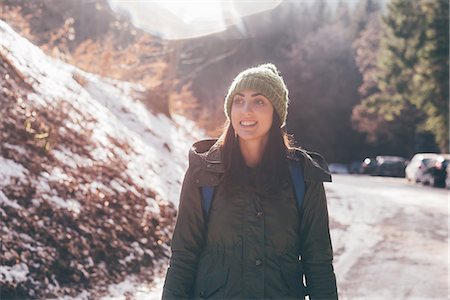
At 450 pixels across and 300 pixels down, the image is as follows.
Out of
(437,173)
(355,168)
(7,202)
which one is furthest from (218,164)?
(355,168)

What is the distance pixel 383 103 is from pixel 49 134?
38.3 m

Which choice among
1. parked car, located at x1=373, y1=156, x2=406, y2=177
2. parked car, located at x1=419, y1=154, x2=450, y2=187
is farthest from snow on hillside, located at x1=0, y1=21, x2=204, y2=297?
parked car, located at x1=373, y1=156, x2=406, y2=177

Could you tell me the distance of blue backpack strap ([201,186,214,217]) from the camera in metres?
3.10

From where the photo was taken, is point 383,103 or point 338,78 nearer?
point 383,103

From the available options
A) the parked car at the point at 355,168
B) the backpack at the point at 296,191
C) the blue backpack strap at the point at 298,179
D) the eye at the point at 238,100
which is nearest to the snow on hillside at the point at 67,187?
the backpack at the point at 296,191

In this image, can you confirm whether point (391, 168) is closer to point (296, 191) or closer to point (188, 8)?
point (188, 8)

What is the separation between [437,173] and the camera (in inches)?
1049

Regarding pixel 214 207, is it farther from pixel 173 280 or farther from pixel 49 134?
pixel 49 134

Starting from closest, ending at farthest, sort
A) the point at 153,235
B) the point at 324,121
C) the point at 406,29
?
the point at 153,235 → the point at 406,29 → the point at 324,121

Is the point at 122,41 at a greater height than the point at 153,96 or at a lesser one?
greater

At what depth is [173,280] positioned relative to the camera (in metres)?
3.09

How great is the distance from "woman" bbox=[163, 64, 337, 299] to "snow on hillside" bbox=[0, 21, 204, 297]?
3.14 m

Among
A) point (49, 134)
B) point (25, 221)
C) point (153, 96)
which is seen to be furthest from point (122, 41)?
point (25, 221)

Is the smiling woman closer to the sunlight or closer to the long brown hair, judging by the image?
the sunlight
